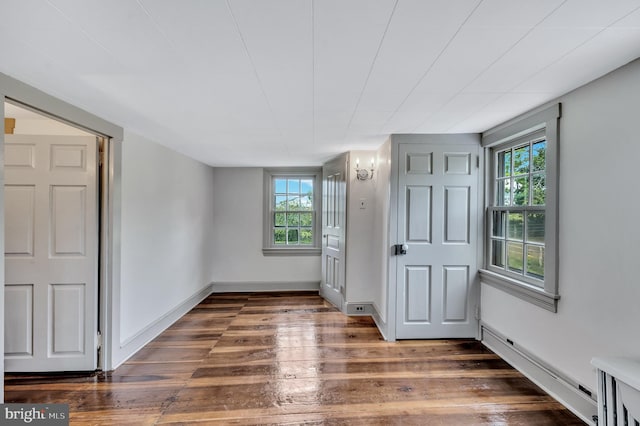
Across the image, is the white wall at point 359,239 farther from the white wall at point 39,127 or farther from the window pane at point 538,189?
the white wall at point 39,127

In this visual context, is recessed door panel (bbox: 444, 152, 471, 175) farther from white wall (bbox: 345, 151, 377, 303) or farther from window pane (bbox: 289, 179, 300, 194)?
window pane (bbox: 289, 179, 300, 194)

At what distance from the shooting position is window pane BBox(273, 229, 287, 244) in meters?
5.17

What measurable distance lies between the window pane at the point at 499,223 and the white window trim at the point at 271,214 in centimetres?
285

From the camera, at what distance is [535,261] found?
2402mm

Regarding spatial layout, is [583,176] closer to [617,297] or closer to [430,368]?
[617,297]

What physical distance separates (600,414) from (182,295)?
13.6 ft

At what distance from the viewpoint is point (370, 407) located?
203 centimetres

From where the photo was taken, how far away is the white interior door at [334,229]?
3.99 m

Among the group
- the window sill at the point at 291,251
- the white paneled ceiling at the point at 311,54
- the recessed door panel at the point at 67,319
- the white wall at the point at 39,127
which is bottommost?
the recessed door panel at the point at 67,319

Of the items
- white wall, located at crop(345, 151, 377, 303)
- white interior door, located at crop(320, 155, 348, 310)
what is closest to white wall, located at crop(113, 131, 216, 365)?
white interior door, located at crop(320, 155, 348, 310)

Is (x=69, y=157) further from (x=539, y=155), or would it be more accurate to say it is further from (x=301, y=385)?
(x=539, y=155)

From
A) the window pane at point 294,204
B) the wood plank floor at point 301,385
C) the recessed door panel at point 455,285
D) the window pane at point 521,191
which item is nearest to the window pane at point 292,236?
the window pane at point 294,204

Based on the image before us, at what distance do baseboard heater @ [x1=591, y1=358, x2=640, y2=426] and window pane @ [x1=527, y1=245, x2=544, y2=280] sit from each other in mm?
879

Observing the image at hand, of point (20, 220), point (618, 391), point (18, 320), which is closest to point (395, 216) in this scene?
point (618, 391)
